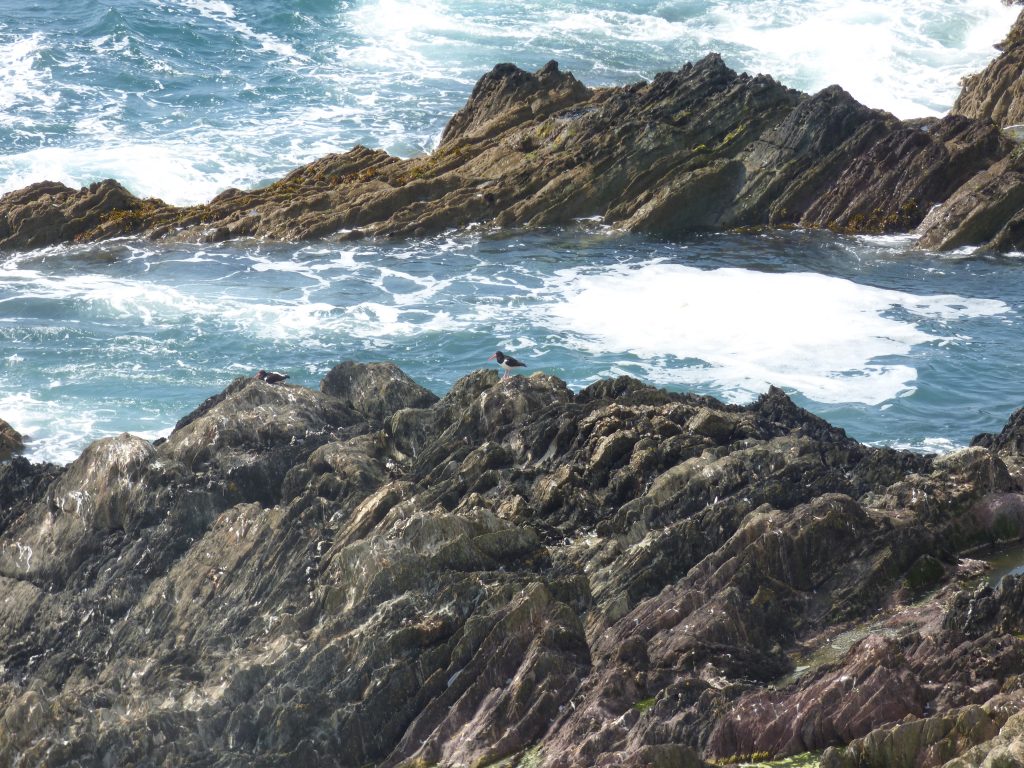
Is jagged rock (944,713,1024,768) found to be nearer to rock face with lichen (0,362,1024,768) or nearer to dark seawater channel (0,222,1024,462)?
rock face with lichen (0,362,1024,768)

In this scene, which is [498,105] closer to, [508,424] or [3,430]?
[3,430]

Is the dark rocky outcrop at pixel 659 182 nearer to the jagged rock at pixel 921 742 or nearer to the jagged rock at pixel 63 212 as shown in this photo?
the jagged rock at pixel 63 212

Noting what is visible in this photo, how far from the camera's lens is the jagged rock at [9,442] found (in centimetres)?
3089

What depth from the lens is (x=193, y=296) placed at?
42156 millimetres

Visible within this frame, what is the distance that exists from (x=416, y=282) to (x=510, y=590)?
2472 cm

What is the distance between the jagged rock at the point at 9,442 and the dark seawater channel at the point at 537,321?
1.83 ft

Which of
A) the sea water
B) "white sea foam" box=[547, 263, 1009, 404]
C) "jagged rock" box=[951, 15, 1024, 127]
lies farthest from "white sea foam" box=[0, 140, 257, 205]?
"jagged rock" box=[951, 15, 1024, 127]

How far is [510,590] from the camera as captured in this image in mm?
19062

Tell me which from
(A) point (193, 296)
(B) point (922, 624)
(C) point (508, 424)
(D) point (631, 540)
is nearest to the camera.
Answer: (B) point (922, 624)

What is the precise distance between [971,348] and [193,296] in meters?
22.8

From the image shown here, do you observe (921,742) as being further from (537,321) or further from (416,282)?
(416,282)

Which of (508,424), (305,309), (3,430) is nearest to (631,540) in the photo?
(508,424)

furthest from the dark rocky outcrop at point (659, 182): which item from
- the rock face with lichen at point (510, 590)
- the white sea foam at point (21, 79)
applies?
the rock face with lichen at point (510, 590)

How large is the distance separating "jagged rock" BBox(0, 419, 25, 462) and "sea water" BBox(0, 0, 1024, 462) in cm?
36
